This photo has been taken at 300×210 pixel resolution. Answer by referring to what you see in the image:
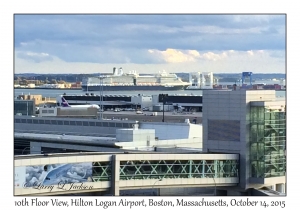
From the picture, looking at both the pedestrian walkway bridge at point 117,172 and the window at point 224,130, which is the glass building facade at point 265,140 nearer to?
the window at point 224,130

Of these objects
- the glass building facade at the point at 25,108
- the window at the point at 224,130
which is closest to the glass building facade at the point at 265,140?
the window at the point at 224,130

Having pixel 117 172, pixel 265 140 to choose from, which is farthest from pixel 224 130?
pixel 117 172

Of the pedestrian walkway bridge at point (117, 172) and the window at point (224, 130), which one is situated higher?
the window at point (224, 130)

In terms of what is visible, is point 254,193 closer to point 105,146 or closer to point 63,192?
point 63,192

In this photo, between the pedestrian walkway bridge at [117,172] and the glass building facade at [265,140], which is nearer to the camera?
the pedestrian walkway bridge at [117,172]

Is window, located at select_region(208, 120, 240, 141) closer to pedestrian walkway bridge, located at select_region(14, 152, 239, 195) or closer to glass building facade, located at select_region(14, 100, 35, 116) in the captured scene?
pedestrian walkway bridge, located at select_region(14, 152, 239, 195)

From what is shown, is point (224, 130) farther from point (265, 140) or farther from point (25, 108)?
point (25, 108)
